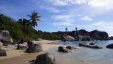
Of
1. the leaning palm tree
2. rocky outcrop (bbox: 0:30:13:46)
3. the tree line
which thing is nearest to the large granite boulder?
rocky outcrop (bbox: 0:30:13:46)

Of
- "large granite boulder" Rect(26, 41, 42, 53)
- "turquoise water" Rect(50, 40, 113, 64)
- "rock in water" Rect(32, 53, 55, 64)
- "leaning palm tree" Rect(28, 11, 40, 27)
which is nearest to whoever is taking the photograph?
"rock in water" Rect(32, 53, 55, 64)

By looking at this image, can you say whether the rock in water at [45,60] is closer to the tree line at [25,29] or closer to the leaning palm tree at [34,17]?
the tree line at [25,29]

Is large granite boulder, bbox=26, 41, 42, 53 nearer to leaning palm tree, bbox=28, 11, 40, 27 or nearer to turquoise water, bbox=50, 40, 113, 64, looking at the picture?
turquoise water, bbox=50, 40, 113, 64

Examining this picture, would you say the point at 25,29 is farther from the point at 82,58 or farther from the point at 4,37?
the point at 82,58

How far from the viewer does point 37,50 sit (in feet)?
93.1

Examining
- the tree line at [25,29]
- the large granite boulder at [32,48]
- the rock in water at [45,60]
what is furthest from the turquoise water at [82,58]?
the tree line at [25,29]

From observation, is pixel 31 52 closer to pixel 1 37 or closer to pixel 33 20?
pixel 1 37

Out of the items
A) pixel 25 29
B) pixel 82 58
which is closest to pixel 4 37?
pixel 82 58

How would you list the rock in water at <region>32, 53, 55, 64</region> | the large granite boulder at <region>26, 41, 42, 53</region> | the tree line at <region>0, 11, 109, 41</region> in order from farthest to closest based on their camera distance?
the tree line at <region>0, 11, 109, 41</region>
the large granite boulder at <region>26, 41, 42, 53</region>
the rock in water at <region>32, 53, 55, 64</region>

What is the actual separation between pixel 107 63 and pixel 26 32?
51.0m

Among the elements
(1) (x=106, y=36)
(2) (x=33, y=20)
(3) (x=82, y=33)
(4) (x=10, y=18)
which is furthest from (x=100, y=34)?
(4) (x=10, y=18)

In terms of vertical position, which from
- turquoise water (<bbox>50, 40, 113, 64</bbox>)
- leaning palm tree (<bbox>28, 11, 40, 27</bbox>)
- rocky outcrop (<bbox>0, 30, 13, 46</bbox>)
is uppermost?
leaning palm tree (<bbox>28, 11, 40, 27</bbox>)

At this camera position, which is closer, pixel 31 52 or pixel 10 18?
pixel 31 52

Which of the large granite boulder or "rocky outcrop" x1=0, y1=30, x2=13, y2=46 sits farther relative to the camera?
Answer: "rocky outcrop" x1=0, y1=30, x2=13, y2=46
